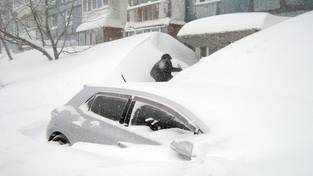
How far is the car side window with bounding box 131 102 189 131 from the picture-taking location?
12.0 feet

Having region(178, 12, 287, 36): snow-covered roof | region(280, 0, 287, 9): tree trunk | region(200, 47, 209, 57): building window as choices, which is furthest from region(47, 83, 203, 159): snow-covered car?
region(280, 0, 287, 9): tree trunk

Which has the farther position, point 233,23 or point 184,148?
point 233,23

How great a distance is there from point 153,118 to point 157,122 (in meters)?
0.08

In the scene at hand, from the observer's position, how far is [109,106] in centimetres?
453

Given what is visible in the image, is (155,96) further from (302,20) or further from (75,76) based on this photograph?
(75,76)

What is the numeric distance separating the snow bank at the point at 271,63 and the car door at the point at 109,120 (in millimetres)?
1475

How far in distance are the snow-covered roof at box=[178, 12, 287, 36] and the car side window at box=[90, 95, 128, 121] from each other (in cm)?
798

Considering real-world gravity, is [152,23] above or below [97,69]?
above

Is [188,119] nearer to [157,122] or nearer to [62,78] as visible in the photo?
[157,122]

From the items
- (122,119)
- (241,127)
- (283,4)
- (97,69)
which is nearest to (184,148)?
(241,127)

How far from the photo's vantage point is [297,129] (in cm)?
290

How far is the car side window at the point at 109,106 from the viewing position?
4320 mm

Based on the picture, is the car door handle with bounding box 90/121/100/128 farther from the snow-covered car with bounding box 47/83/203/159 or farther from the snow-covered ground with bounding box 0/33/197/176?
the snow-covered ground with bounding box 0/33/197/176

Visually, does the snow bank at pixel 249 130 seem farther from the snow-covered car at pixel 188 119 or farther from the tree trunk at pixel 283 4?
the tree trunk at pixel 283 4
